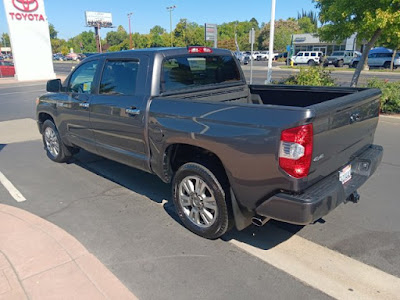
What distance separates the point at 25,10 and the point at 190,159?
1052 inches

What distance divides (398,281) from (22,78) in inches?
1142

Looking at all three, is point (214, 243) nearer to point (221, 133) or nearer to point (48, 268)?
point (221, 133)

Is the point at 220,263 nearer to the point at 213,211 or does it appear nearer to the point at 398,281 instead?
the point at 213,211

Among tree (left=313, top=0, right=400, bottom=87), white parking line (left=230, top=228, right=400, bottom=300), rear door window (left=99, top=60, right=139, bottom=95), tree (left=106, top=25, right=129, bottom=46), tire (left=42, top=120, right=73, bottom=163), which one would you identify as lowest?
white parking line (left=230, top=228, right=400, bottom=300)

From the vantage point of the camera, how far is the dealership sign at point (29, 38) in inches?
945

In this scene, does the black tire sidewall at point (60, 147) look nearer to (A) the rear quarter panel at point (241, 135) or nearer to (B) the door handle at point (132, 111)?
(B) the door handle at point (132, 111)

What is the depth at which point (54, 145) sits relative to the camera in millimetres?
5914

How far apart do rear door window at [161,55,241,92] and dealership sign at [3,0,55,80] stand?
25.2 meters

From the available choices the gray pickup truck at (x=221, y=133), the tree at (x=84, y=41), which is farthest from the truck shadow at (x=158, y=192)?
the tree at (x=84, y=41)

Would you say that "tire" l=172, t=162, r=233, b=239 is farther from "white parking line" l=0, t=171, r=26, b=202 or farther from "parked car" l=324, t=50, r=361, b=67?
"parked car" l=324, t=50, r=361, b=67

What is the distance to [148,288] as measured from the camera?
269 cm

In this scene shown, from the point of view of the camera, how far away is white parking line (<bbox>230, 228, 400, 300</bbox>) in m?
2.61

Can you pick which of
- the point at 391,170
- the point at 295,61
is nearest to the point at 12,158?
the point at 391,170

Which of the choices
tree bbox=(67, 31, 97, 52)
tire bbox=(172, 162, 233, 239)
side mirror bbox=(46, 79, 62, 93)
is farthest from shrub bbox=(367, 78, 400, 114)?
tree bbox=(67, 31, 97, 52)
